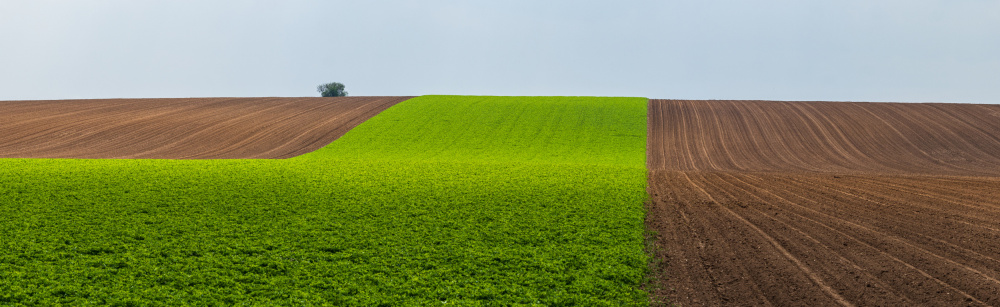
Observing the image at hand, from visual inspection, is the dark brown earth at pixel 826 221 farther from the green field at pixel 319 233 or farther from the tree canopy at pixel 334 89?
the tree canopy at pixel 334 89

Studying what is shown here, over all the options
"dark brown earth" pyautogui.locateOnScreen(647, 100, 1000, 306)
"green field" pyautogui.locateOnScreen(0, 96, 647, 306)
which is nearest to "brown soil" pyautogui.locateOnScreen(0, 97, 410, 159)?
"green field" pyautogui.locateOnScreen(0, 96, 647, 306)

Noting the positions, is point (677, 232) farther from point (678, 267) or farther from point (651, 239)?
point (678, 267)

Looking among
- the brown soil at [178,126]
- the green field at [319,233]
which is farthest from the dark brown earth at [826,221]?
the brown soil at [178,126]

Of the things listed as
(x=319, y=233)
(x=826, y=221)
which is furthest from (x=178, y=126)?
(x=826, y=221)

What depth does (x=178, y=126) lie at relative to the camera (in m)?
41.8

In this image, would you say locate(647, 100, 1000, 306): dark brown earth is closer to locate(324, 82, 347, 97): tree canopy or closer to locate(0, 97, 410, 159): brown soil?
locate(0, 97, 410, 159): brown soil

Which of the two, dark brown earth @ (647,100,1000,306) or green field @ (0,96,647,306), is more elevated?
dark brown earth @ (647,100,1000,306)

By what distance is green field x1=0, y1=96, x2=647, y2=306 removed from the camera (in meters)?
10.2

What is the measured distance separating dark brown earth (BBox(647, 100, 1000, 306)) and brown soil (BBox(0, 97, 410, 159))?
20606mm

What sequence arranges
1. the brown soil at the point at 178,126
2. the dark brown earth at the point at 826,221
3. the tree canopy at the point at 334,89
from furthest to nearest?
the tree canopy at the point at 334,89 < the brown soil at the point at 178,126 < the dark brown earth at the point at 826,221

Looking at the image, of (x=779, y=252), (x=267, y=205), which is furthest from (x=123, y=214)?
(x=779, y=252)

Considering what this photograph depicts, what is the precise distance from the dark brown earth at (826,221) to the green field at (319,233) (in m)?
1.27

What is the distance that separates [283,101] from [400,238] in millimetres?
44620

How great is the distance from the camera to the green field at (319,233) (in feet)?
33.4
